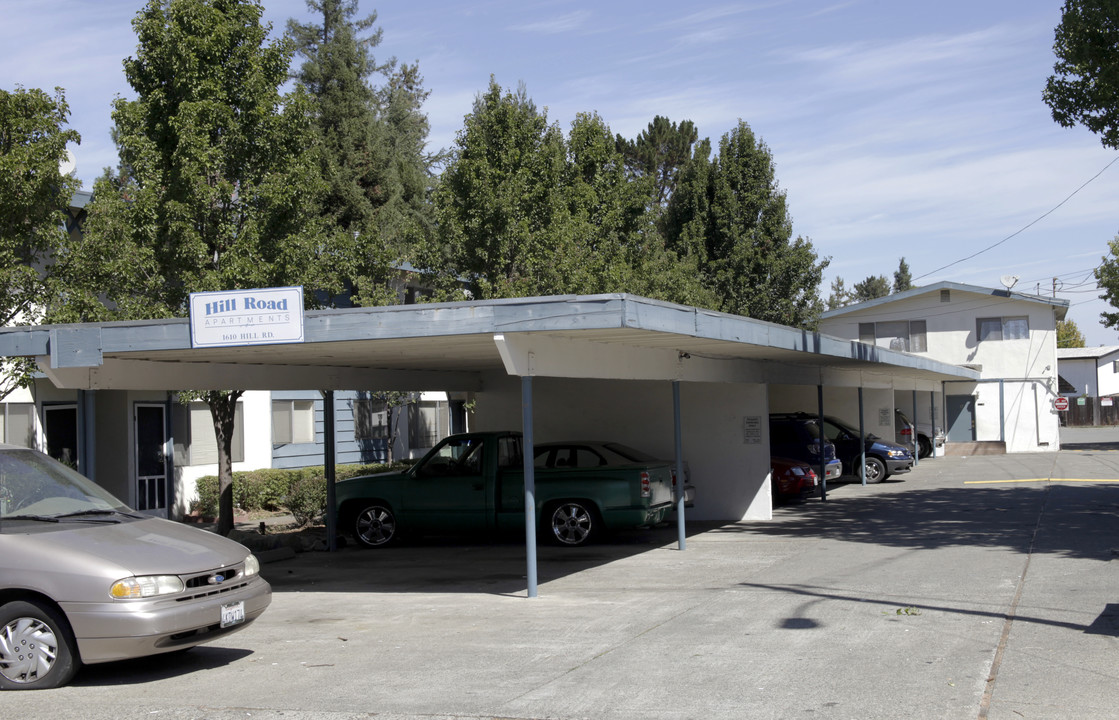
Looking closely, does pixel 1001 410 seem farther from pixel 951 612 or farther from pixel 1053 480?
pixel 951 612

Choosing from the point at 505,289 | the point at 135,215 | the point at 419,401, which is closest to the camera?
the point at 135,215

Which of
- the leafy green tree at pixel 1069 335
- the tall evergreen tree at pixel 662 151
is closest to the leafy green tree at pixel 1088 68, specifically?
the tall evergreen tree at pixel 662 151

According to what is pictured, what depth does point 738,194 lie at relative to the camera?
34062 mm

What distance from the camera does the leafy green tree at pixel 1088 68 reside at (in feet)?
50.3

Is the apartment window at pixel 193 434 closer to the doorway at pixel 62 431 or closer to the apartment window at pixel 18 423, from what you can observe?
the doorway at pixel 62 431

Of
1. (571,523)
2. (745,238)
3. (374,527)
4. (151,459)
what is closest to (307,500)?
(374,527)

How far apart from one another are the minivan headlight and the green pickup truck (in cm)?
790

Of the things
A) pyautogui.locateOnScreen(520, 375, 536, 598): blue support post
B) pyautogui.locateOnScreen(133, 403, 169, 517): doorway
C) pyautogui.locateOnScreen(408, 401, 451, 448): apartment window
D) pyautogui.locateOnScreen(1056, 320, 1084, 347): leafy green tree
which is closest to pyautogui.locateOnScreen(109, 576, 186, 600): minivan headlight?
pyautogui.locateOnScreen(520, 375, 536, 598): blue support post

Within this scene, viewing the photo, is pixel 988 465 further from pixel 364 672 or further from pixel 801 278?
pixel 364 672

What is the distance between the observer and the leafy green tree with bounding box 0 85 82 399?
40.1 ft

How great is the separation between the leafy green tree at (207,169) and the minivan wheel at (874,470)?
1565 cm

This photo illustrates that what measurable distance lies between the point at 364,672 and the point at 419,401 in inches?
→ 816

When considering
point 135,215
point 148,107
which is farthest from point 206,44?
point 135,215

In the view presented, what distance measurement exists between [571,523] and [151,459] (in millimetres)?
9010
